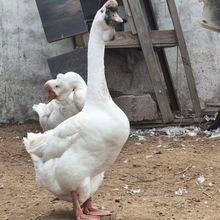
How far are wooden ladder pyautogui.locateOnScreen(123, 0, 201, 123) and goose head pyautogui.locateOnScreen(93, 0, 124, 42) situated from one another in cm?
321

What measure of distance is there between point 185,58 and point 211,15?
191 cm

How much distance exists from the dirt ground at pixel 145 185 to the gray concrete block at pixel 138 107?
592mm

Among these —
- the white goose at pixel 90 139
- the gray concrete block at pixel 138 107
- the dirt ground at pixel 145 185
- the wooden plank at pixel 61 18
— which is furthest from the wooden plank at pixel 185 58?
the white goose at pixel 90 139

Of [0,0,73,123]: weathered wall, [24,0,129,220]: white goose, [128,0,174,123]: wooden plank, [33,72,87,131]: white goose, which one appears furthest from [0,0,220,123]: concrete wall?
[24,0,129,220]: white goose

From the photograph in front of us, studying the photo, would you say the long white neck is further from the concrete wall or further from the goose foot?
the concrete wall

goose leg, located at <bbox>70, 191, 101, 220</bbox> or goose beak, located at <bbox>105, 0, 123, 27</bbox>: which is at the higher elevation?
goose beak, located at <bbox>105, 0, 123, 27</bbox>

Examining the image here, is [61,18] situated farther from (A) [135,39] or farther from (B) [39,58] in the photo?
(B) [39,58]

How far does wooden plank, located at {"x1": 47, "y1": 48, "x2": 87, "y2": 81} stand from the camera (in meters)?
7.12

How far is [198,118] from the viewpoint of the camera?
25.4 ft

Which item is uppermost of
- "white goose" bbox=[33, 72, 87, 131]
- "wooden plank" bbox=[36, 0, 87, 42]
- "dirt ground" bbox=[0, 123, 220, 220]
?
"wooden plank" bbox=[36, 0, 87, 42]

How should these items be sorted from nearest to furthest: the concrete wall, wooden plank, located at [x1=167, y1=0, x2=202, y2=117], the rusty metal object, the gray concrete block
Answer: the rusty metal object → wooden plank, located at [x1=167, y1=0, x2=202, y2=117] → the gray concrete block → the concrete wall

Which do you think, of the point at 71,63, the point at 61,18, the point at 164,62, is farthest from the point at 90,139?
the point at 164,62

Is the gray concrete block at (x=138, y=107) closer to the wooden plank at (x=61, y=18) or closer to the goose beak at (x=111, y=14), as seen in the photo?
the wooden plank at (x=61, y=18)

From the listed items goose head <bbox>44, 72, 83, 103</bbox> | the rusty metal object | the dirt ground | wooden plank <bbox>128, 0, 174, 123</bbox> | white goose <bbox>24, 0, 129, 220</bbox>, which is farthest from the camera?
wooden plank <bbox>128, 0, 174, 123</bbox>
